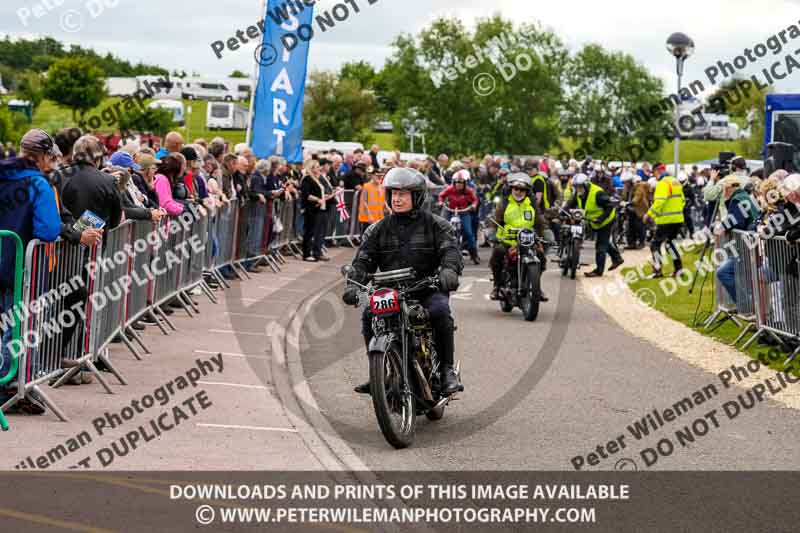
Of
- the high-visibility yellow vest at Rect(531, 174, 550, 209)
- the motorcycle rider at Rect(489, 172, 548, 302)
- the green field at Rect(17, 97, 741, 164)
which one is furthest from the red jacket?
the green field at Rect(17, 97, 741, 164)

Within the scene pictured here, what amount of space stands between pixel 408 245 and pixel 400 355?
3.01 feet

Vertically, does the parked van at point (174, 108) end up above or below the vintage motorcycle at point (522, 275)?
above

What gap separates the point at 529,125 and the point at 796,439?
106 meters

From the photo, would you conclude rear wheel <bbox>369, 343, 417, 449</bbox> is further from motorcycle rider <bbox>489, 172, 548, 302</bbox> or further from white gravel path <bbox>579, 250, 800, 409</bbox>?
motorcycle rider <bbox>489, 172, 548, 302</bbox>

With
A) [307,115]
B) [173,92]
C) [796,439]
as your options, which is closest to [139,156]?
[796,439]

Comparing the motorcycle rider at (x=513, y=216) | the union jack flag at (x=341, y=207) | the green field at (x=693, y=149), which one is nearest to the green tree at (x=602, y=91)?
the green field at (x=693, y=149)

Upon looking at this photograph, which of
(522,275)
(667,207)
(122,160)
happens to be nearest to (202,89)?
(667,207)

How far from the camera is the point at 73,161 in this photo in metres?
10.4

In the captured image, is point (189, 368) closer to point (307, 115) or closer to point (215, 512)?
point (215, 512)

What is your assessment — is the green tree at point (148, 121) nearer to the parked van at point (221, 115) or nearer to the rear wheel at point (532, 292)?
the parked van at point (221, 115)

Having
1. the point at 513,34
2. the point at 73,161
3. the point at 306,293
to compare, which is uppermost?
the point at 513,34

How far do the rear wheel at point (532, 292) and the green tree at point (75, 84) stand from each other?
78.2 metres

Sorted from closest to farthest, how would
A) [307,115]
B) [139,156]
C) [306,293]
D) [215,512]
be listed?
[215,512], [139,156], [306,293], [307,115]

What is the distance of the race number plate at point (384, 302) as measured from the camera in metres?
8.49
